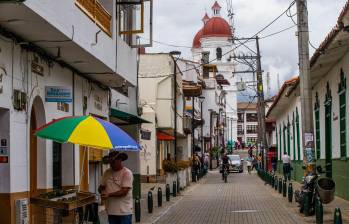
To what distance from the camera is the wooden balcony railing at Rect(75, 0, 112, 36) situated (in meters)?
15.0

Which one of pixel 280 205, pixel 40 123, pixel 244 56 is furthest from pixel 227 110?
pixel 40 123

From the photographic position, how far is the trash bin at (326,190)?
55.3 ft

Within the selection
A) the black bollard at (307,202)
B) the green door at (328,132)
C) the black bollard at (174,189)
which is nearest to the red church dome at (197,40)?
the black bollard at (174,189)

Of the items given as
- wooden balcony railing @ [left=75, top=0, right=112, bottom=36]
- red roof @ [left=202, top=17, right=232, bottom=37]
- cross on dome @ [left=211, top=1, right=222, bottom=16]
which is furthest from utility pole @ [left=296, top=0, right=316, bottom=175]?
cross on dome @ [left=211, top=1, right=222, bottom=16]

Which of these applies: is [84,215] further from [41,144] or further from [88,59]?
[88,59]

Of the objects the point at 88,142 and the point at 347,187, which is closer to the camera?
the point at 88,142

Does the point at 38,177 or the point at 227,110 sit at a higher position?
the point at 227,110

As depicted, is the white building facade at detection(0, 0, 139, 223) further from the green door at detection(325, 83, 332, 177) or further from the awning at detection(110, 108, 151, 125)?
the green door at detection(325, 83, 332, 177)

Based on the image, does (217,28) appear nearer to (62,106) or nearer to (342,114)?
(342,114)

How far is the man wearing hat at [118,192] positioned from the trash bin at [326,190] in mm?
7031

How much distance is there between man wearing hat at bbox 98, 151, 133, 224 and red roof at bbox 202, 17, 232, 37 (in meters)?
105

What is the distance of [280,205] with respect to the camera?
22.6 meters

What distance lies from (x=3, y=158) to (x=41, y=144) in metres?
2.63

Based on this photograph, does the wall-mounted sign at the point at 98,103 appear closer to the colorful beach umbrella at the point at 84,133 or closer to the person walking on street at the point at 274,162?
the colorful beach umbrella at the point at 84,133
